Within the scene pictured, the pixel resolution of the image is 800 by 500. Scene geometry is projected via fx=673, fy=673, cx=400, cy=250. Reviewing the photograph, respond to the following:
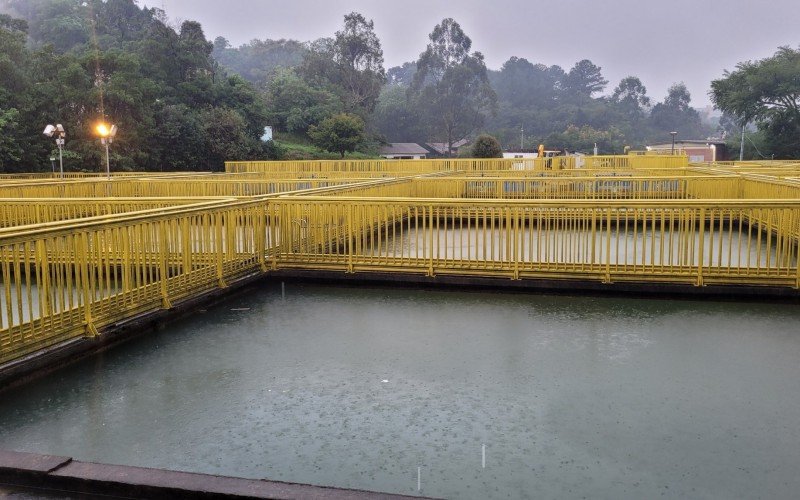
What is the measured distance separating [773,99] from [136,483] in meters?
70.8

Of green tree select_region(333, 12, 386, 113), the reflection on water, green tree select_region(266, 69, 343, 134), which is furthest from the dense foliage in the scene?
the reflection on water

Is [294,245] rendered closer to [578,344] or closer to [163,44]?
[578,344]

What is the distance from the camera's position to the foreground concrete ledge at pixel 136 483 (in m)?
3.61

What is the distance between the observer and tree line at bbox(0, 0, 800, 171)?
37719mm

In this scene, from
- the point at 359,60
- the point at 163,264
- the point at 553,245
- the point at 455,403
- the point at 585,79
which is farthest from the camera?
the point at 585,79

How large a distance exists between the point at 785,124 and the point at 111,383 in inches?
2727

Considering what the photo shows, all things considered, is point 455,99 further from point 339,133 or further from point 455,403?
point 455,403

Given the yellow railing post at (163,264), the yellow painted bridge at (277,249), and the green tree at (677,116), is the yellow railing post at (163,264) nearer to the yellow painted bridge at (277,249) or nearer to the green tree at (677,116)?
the yellow painted bridge at (277,249)

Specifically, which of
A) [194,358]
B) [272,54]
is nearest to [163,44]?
[194,358]

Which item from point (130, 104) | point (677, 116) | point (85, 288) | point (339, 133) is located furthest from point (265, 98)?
point (677, 116)

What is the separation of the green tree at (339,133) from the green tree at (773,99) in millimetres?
35701

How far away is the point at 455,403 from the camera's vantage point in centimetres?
497

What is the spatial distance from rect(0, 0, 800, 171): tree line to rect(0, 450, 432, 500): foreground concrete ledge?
111ft

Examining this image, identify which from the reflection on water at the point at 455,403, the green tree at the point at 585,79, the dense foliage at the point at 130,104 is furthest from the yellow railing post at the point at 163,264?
the green tree at the point at 585,79
